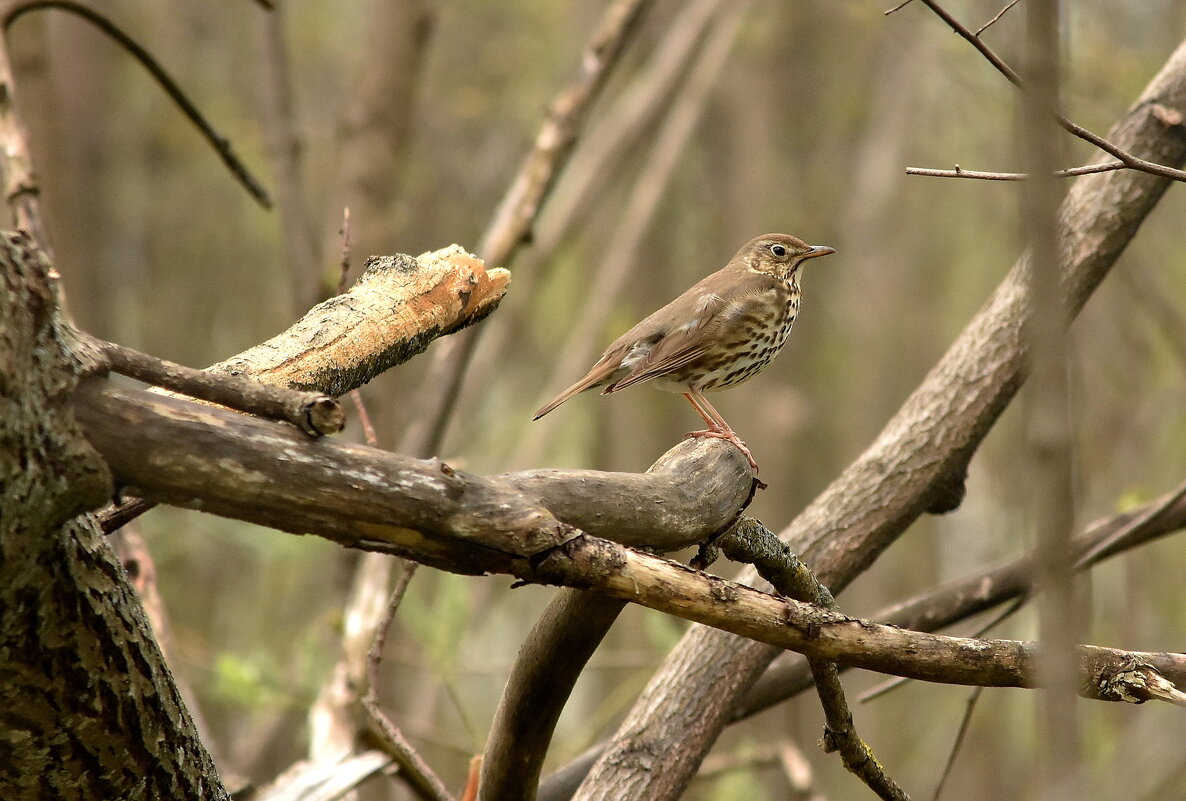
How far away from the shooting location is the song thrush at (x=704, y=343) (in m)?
4.59

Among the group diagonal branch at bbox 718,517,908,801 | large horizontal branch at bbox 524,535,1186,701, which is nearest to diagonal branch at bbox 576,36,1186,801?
diagonal branch at bbox 718,517,908,801

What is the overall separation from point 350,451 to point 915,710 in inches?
462

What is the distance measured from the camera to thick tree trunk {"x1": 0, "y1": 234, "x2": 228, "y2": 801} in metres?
1.64

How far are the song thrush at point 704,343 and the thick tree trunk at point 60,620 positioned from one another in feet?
8.31

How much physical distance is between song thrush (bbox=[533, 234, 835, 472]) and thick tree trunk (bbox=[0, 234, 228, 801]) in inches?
99.7

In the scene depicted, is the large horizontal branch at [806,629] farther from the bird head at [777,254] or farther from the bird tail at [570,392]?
the bird head at [777,254]

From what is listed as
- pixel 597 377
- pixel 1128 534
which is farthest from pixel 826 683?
pixel 597 377

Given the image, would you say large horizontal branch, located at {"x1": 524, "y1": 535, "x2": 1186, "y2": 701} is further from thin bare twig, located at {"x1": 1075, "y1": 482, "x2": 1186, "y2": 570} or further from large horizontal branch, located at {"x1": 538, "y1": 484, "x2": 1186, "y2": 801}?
large horizontal branch, located at {"x1": 538, "y1": 484, "x2": 1186, "y2": 801}

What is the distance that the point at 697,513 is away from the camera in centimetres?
247

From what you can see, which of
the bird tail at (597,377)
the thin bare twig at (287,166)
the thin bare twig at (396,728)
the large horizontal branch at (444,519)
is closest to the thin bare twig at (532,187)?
the bird tail at (597,377)

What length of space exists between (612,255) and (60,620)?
7.18m

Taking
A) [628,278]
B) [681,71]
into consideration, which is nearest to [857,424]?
[628,278]

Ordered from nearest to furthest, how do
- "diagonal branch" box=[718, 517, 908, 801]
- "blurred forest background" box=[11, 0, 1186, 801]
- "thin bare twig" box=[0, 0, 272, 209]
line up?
"diagonal branch" box=[718, 517, 908, 801]
"thin bare twig" box=[0, 0, 272, 209]
"blurred forest background" box=[11, 0, 1186, 801]

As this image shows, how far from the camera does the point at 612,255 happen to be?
8.82 meters
